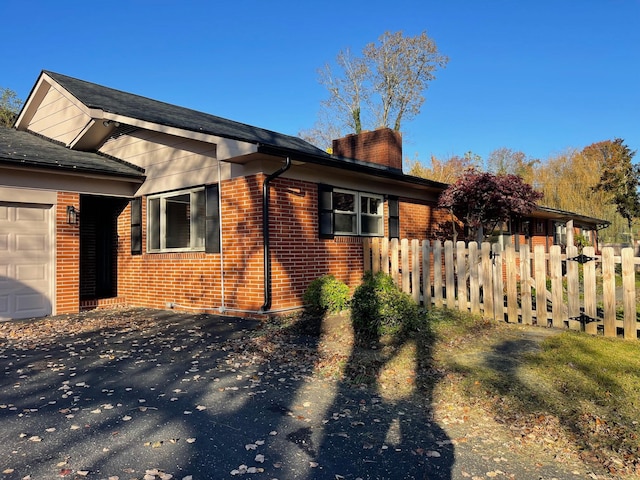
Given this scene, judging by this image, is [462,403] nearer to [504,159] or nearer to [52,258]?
[52,258]

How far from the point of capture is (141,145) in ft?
33.8

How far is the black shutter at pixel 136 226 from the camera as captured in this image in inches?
405

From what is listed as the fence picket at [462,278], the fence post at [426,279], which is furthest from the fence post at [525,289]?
the fence post at [426,279]

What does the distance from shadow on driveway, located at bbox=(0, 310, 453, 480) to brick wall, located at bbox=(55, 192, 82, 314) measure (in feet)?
9.92

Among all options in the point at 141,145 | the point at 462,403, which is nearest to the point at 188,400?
the point at 462,403

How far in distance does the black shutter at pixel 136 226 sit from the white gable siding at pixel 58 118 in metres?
2.45

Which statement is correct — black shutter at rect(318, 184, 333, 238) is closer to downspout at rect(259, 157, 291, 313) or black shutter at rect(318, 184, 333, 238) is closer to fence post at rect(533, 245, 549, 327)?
downspout at rect(259, 157, 291, 313)

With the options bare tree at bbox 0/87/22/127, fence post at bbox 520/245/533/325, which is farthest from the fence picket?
bare tree at bbox 0/87/22/127

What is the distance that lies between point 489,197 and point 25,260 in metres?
10.3

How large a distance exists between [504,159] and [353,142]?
31.9 meters

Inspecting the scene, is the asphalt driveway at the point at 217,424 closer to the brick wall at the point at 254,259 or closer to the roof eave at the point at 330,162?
the brick wall at the point at 254,259

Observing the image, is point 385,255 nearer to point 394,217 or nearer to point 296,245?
point 296,245

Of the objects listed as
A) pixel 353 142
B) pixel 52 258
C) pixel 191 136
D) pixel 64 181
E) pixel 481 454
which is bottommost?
pixel 481 454

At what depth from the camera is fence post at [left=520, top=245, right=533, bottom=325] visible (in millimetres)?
6957
